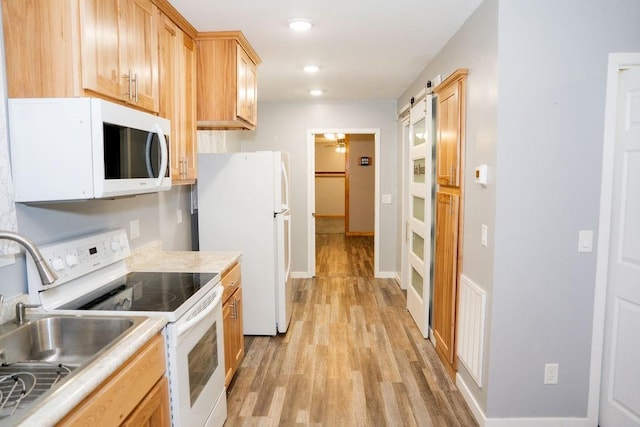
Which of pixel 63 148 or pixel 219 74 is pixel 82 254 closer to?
pixel 63 148

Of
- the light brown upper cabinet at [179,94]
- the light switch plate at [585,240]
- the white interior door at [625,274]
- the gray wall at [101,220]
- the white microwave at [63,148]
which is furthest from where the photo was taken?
the light brown upper cabinet at [179,94]

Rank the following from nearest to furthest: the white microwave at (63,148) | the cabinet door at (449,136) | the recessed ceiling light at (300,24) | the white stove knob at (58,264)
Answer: the white microwave at (63,148) < the white stove knob at (58,264) < the recessed ceiling light at (300,24) < the cabinet door at (449,136)

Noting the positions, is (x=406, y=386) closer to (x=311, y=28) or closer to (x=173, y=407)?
(x=173, y=407)

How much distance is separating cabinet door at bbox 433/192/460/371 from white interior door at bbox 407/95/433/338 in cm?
20

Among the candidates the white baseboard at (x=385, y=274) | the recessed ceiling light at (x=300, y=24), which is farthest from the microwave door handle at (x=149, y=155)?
the white baseboard at (x=385, y=274)

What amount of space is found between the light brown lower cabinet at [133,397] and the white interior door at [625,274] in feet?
7.52

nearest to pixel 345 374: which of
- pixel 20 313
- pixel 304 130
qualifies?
pixel 20 313

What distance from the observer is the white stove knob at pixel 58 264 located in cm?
178

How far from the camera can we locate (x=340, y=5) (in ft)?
8.05

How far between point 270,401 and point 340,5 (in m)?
2.49

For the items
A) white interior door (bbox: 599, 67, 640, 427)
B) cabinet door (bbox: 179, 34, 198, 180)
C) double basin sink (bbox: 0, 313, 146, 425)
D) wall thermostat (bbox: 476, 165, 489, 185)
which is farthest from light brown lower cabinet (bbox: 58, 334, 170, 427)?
white interior door (bbox: 599, 67, 640, 427)

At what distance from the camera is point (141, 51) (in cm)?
208

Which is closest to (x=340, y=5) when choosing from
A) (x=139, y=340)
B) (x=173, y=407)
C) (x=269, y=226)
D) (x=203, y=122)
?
(x=203, y=122)

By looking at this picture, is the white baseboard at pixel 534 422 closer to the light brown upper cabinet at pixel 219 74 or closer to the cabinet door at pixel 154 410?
the cabinet door at pixel 154 410
